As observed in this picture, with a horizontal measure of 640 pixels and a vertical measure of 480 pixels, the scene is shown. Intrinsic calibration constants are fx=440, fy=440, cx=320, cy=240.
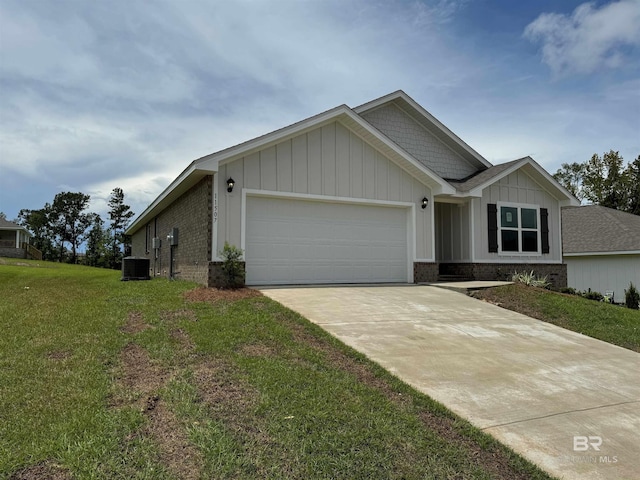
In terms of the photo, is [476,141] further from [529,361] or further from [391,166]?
[529,361]

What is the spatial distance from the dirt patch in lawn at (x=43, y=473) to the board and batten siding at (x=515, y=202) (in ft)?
42.4

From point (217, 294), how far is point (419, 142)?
989cm

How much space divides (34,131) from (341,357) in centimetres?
1185

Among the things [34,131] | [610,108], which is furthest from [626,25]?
[34,131]

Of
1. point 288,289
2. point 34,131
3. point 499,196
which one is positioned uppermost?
point 34,131

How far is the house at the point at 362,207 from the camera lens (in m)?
10.6

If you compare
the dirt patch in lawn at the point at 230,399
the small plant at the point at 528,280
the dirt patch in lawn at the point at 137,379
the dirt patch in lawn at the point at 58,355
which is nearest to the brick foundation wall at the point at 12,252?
the dirt patch in lawn at the point at 58,355

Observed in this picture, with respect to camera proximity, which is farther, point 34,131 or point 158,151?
point 158,151

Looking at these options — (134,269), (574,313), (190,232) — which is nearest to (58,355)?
(190,232)

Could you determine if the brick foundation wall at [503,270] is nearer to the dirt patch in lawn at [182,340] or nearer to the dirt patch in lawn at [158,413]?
the dirt patch in lawn at [182,340]

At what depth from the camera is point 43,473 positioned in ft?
9.36

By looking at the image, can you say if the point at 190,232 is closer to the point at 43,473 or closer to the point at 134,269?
the point at 134,269

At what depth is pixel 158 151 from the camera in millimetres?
16234

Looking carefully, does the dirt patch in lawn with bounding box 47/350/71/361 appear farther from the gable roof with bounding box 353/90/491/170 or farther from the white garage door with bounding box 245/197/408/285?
the gable roof with bounding box 353/90/491/170
